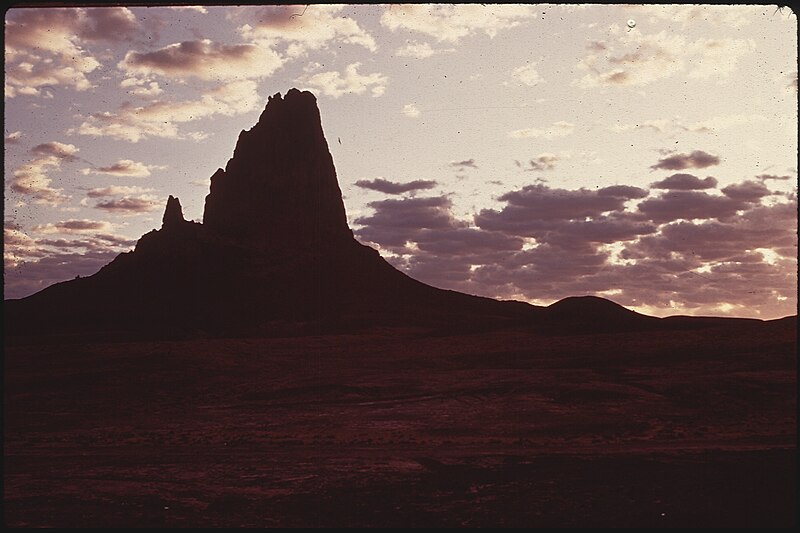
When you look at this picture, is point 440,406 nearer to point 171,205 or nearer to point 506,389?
point 506,389

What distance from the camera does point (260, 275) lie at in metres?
85.9

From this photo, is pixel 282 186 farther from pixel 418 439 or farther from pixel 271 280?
pixel 418 439

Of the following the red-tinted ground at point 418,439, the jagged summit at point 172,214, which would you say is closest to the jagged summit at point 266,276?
the jagged summit at point 172,214

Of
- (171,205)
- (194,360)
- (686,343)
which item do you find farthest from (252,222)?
(686,343)

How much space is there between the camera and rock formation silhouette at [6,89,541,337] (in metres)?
76.0

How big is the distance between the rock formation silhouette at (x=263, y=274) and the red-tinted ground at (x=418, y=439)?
34.7 meters

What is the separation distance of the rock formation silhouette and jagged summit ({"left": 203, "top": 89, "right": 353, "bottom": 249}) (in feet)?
0.46

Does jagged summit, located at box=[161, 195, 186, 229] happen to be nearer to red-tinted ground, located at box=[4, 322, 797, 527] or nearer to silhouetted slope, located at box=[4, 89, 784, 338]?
silhouetted slope, located at box=[4, 89, 784, 338]

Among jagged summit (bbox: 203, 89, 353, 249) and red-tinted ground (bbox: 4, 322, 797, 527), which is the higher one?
jagged summit (bbox: 203, 89, 353, 249)

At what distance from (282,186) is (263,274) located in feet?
49.6

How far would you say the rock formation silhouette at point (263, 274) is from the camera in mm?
76000

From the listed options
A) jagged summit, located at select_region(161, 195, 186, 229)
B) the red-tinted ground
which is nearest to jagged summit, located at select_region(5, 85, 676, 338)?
jagged summit, located at select_region(161, 195, 186, 229)

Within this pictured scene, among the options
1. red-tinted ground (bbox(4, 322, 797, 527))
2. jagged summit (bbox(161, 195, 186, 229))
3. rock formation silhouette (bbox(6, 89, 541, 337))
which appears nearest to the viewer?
red-tinted ground (bbox(4, 322, 797, 527))

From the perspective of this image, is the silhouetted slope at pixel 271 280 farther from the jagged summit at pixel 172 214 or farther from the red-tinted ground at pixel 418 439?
the red-tinted ground at pixel 418 439
